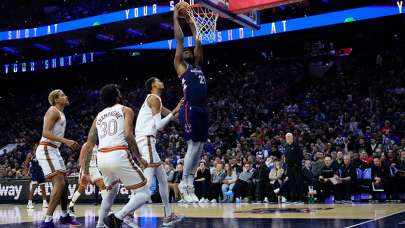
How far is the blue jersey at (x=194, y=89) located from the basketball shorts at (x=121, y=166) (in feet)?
3.15

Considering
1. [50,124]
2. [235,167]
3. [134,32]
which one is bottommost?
[235,167]

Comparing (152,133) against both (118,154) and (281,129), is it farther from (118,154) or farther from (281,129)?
(281,129)

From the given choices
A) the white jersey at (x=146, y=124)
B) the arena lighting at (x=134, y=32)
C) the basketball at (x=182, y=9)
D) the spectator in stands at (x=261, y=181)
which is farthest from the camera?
the arena lighting at (x=134, y=32)

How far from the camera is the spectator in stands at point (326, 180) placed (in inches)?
547

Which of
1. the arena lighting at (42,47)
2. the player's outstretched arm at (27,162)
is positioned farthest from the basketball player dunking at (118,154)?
the arena lighting at (42,47)

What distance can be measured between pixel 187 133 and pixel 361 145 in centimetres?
1039

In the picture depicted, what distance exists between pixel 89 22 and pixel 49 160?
21.2 metres

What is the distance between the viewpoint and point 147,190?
21.5 feet

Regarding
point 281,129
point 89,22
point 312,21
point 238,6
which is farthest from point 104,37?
point 238,6

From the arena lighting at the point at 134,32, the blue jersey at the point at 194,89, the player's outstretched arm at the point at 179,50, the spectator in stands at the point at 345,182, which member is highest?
the arena lighting at the point at 134,32

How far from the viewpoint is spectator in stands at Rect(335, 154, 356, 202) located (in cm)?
1380

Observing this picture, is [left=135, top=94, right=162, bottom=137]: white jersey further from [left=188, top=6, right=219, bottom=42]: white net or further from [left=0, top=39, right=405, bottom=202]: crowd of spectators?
[left=0, top=39, right=405, bottom=202]: crowd of spectators

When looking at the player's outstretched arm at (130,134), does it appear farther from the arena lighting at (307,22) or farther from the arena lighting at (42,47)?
the arena lighting at (42,47)

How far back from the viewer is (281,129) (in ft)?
63.4
